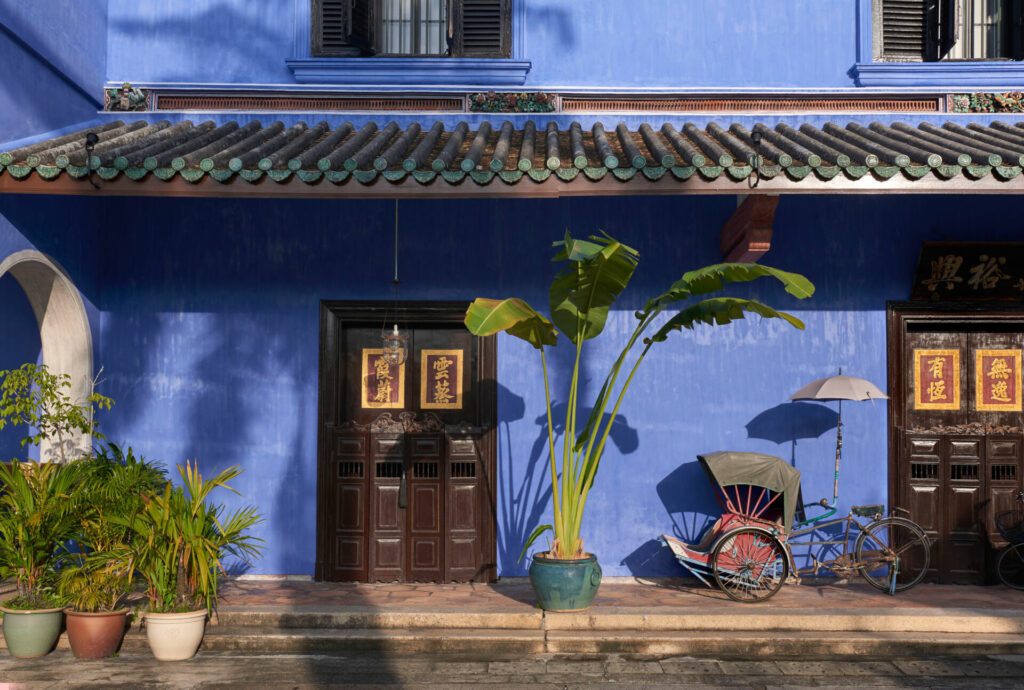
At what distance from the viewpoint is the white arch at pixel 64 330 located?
31.0 feet

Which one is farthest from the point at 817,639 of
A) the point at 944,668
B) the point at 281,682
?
the point at 281,682

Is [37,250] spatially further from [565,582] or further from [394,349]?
[565,582]

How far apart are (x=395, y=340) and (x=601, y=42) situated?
12.8 feet

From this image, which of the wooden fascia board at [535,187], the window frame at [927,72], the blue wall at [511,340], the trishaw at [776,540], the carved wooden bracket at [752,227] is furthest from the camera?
the window frame at [927,72]

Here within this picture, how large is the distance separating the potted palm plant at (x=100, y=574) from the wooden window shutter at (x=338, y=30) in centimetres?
491

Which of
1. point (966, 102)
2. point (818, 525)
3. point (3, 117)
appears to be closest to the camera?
point (3, 117)

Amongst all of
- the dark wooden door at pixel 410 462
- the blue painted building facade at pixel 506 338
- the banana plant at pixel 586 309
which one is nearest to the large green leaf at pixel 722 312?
the banana plant at pixel 586 309

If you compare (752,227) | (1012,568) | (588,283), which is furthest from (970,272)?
(588,283)

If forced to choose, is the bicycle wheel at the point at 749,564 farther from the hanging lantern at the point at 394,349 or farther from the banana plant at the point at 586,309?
the hanging lantern at the point at 394,349

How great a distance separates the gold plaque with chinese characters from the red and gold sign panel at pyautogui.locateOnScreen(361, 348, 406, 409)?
0.21m

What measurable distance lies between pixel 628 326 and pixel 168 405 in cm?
442

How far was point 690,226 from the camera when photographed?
397 inches

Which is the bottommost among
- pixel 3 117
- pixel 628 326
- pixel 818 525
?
pixel 818 525

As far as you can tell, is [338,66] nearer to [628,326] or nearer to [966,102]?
[628,326]
